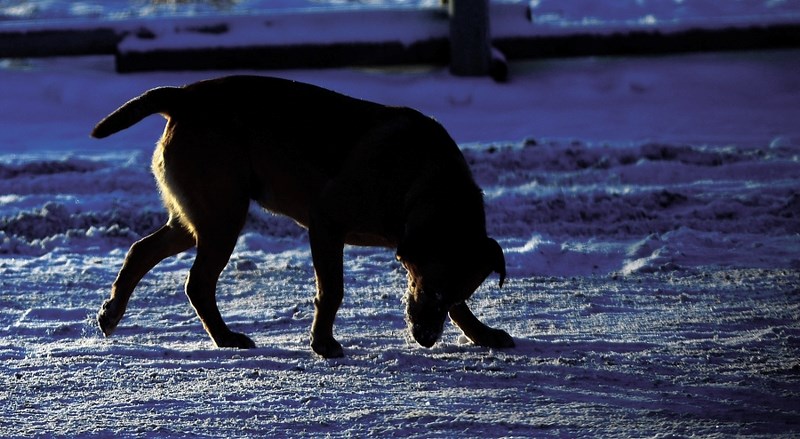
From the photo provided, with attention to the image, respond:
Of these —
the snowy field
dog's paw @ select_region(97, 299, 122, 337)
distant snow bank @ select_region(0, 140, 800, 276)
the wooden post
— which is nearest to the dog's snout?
the snowy field

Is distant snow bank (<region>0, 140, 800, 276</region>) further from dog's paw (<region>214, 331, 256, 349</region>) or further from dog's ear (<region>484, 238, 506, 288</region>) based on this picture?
dog's paw (<region>214, 331, 256, 349</region>)

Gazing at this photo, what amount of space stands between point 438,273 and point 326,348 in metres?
0.60

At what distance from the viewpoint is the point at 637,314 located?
592 cm

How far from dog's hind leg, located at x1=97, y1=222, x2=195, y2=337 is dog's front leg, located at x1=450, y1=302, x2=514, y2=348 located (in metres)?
1.29

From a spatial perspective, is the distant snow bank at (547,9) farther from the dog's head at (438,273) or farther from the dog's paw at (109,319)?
the dog's head at (438,273)

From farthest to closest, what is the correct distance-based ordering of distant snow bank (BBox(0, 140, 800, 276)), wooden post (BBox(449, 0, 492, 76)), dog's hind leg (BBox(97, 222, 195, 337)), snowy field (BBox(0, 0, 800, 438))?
1. wooden post (BBox(449, 0, 492, 76))
2. distant snow bank (BBox(0, 140, 800, 276))
3. dog's hind leg (BBox(97, 222, 195, 337))
4. snowy field (BBox(0, 0, 800, 438))

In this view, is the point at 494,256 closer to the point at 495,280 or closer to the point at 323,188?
the point at 323,188

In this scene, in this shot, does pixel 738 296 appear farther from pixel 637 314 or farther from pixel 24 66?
pixel 24 66

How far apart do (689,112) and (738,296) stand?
14.6 feet

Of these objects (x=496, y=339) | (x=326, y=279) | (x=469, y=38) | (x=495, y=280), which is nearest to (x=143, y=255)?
(x=326, y=279)

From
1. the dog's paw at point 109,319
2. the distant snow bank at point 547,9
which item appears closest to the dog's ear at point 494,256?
the dog's paw at point 109,319

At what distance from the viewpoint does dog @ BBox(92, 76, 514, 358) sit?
199 inches

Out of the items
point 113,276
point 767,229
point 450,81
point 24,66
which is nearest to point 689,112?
point 450,81

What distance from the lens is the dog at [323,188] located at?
16.6 feet
